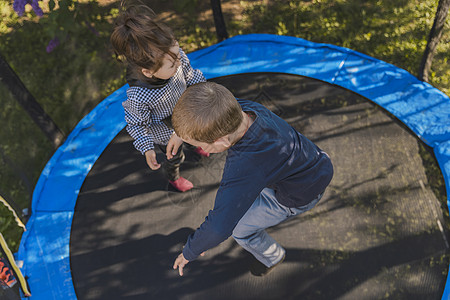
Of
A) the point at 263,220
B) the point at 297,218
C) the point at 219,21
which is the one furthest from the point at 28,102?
the point at 297,218

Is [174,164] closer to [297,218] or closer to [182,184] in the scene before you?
[182,184]

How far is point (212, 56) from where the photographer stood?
2.62 m

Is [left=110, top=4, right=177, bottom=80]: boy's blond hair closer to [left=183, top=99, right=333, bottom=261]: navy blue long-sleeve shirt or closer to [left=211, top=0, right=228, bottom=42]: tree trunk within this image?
[left=183, top=99, right=333, bottom=261]: navy blue long-sleeve shirt

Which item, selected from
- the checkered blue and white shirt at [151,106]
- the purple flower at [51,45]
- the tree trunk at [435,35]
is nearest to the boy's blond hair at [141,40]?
the checkered blue and white shirt at [151,106]

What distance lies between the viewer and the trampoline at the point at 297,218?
1.85 m

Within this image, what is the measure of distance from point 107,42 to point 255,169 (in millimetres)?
2380

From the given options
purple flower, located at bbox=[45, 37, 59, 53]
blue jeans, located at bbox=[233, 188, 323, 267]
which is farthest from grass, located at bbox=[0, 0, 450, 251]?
blue jeans, located at bbox=[233, 188, 323, 267]

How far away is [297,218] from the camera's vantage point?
79.2 inches

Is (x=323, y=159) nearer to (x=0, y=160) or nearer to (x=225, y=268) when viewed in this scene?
(x=225, y=268)

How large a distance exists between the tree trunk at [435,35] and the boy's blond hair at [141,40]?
1.61 meters

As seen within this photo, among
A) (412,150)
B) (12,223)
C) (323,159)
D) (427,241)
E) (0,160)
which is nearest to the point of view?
(323,159)

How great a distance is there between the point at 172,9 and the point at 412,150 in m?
2.12

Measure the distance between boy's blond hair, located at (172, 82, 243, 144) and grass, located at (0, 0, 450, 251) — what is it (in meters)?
1.72

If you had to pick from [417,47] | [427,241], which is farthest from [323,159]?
[417,47]
